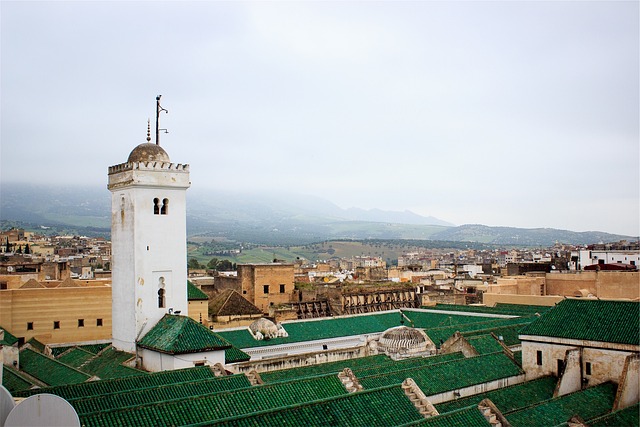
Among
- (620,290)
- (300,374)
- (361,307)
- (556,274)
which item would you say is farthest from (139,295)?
(556,274)

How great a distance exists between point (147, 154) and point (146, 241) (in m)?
3.17

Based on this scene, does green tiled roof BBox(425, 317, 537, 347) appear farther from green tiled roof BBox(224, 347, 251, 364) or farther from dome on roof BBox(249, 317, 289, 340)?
green tiled roof BBox(224, 347, 251, 364)

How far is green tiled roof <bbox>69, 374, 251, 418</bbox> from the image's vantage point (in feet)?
46.5

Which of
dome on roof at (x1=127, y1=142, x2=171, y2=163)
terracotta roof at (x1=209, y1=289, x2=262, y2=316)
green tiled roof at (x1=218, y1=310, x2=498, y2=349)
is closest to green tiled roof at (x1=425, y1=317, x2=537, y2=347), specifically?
green tiled roof at (x1=218, y1=310, x2=498, y2=349)

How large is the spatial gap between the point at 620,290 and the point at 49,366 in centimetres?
3427

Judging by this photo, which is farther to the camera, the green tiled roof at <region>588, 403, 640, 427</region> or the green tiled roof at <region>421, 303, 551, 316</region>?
the green tiled roof at <region>421, 303, 551, 316</region>

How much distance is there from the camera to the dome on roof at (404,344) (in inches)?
982

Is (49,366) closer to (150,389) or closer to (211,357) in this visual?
(211,357)

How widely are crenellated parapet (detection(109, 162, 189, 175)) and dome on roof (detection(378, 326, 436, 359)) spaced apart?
10.3 metres

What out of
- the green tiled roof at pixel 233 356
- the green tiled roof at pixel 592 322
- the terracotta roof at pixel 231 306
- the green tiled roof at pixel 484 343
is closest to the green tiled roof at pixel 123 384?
the green tiled roof at pixel 233 356

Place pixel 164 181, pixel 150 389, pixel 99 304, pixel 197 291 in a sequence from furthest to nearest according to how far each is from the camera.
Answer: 1. pixel 197 291
2. pixel 99 304
3. pixel 164 181
4. pixel 150 389

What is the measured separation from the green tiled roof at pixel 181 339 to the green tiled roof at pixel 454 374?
5311 mm

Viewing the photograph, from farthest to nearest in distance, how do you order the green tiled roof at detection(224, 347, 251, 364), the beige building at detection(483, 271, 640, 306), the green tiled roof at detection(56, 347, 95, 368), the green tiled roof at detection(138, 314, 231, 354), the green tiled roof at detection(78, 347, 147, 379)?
1. the beige building at detection(483, 271, 640, 306)
2. the green tiled roof at detection(56, 347, 95, 368)
3. the green tiled roof at detection(224, 347, 251, 364)
4. the green tiled roof at detection(78, 347, 147, 379)
5. the green tiled roof at detection(138, 314, 231, 354)

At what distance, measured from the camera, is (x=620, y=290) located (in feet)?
134
